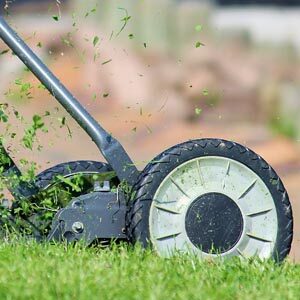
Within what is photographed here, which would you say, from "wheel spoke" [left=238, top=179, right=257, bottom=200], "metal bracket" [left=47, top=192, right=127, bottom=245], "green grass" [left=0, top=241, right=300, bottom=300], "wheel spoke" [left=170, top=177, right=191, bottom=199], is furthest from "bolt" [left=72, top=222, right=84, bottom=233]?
"wheel spoke" [left=238, top=179, right=257, bottom=200]

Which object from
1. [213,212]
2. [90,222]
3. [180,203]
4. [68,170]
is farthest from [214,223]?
[68,170]

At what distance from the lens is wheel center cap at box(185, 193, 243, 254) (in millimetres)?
6297

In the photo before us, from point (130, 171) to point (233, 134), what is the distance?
10.2m

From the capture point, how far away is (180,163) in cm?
637

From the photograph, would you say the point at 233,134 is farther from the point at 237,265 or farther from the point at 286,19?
the point at 237,265

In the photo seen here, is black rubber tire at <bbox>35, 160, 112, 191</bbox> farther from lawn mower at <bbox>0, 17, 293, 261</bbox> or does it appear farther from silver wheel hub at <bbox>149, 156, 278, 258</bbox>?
silver wheel hub at <bbox>149, 156, 278, 258</bbox>

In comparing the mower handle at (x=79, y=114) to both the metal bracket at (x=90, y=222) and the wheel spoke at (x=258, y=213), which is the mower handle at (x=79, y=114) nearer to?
the metal bracket at (x=90, y=222)

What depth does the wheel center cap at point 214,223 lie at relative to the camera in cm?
630

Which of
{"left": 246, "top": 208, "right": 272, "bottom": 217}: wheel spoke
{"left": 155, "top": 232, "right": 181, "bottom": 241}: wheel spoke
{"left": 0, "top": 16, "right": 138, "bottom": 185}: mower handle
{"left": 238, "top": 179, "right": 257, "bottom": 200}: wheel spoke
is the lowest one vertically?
{"left": 155, "top": 232, "right": 181, "bottom": 241}: wheel spoke

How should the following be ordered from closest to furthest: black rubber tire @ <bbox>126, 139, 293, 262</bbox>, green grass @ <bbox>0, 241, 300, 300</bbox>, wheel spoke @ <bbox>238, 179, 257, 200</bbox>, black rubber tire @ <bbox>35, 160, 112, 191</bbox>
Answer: green grass @ <bbox>0, 241, 300, 300</bbox> < black rubber tire @ <bbox>126, 139, 293, 262</bbox> < wheel spoke @ <bbox>238, 179, 257, 200</bbox> < black rubber tire @ <bbox>35, 160, 112, 191</bbox>

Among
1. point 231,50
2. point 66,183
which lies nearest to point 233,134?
point 231,50

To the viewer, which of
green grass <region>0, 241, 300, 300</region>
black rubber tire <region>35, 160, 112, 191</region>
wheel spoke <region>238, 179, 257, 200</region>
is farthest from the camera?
black rubber tire <region>35, 160, 112, 191</region>

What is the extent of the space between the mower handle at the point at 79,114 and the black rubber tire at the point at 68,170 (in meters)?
0.55

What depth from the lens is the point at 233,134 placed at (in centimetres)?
1664
